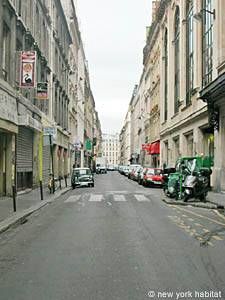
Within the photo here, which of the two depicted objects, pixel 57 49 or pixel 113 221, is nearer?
pixel 113 221

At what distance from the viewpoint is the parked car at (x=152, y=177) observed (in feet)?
121

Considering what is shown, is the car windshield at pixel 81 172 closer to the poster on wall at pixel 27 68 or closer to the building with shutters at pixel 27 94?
the building with shutters at pixel 27 94

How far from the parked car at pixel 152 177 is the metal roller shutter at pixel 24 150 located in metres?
11.4

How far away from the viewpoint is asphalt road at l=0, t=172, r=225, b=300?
620 cm

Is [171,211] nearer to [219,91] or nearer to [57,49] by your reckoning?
[219,91]

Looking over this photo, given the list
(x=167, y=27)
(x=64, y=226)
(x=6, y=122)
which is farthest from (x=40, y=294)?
(x=167, y=27)

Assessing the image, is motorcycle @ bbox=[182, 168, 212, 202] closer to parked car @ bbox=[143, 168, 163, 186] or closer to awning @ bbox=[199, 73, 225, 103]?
awning @ bbox=[199, 73, 225, 103]

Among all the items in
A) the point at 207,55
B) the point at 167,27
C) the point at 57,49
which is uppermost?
the point at 167,27

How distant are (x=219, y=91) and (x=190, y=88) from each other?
11.7 metres

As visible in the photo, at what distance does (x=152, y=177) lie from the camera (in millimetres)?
37188

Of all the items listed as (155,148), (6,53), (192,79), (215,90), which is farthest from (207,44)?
(155,148)

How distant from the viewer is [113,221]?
13922 millimetres

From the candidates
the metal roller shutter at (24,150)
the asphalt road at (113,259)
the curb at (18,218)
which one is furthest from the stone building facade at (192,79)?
the asphalt road at (113,259)

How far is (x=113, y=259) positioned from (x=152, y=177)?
29091mm
